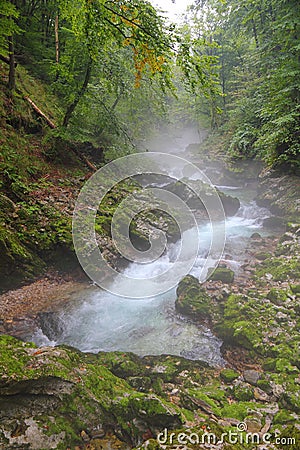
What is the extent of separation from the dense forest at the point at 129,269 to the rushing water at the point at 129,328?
0.11 ft

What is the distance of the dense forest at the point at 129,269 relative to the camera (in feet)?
8.71

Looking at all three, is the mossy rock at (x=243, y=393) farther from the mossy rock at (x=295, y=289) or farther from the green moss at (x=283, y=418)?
the mossy rock at (x=295, y=289)

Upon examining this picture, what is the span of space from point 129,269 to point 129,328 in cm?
213

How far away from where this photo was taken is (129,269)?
730 centimetres

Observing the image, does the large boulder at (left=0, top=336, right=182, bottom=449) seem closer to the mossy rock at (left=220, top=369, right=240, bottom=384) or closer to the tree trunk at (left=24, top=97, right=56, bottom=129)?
the mossy rock at (left=220, top=369, right=240, bottom=384)

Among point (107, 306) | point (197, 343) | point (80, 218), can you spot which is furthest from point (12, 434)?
point (80, 218)

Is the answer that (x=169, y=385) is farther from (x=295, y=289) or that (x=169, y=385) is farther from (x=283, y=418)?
(x=295, y=289)

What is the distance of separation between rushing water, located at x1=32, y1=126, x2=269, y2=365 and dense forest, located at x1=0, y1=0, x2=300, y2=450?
33 millimetres

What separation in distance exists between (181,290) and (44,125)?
6.96 m

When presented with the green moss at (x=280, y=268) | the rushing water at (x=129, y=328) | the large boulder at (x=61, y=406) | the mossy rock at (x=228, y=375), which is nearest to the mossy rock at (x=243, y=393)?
the mossy rock at (x=228, y=375)

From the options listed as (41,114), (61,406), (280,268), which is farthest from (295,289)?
(41,114)

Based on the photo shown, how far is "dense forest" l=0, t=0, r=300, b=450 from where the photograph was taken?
8.71ft

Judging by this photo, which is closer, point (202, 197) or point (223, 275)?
point (223, 275)

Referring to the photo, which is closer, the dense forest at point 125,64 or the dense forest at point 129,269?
the dense forest at point 129,269
